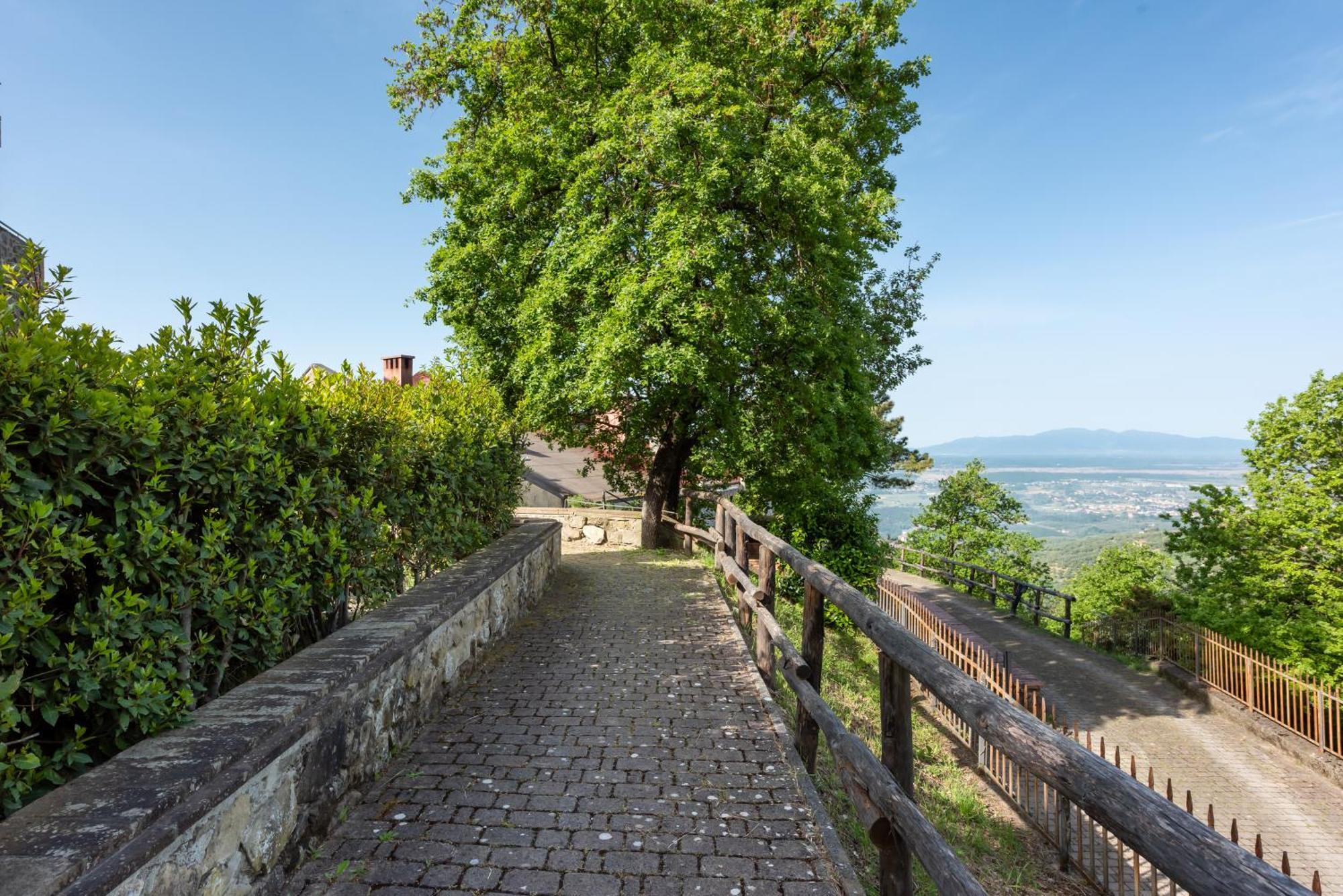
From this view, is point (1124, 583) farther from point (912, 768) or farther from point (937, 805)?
point (912, 768)

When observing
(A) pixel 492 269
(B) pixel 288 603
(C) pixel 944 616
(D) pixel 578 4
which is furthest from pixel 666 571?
(D) pixel 578 4

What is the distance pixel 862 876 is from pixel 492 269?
11.9 metres

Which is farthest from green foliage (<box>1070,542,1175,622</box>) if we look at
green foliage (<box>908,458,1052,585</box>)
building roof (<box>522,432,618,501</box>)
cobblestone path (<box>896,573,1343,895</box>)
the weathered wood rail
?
the weathered wood rail

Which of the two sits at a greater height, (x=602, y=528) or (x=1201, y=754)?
(x=602, y=528)

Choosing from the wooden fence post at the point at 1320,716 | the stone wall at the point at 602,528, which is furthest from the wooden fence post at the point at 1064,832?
the stone wall at the point at 602,528

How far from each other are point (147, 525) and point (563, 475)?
23173 mm

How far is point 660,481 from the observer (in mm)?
14516

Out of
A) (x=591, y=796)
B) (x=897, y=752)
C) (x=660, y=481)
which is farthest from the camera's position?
(x=660, y=481)

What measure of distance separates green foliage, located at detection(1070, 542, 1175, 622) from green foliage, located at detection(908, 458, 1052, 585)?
9.62 feet

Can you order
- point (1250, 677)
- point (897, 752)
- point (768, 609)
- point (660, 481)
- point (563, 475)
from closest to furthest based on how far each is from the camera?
point (897, 752)
point (768, 609)
point (1250, 677)
point (660, 481)
point (563, 475)

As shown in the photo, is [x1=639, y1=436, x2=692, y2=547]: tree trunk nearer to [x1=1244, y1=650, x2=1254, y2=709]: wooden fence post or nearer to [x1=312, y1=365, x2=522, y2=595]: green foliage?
[x1=312, y1=365, x2=522, y2=595]: green foliage

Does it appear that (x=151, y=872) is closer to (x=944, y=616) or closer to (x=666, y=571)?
(x=666, y=571)

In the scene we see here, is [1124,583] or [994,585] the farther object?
[1124,583]

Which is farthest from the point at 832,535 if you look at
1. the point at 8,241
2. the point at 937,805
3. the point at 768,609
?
the point at 8,241
